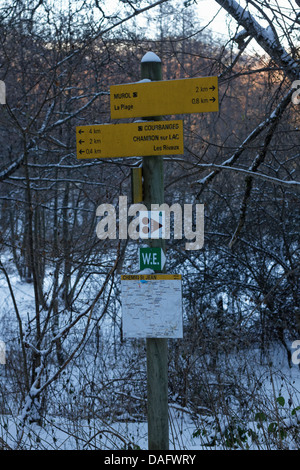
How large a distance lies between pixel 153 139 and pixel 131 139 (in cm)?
13

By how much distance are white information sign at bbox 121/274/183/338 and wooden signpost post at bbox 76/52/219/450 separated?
7 cm

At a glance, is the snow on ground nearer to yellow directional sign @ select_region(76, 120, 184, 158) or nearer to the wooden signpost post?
the wooden signpost post

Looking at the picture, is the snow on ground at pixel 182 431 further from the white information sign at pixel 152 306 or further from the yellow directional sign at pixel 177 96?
the yellow directional sign at pixel 177 96

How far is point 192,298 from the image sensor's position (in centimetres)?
791

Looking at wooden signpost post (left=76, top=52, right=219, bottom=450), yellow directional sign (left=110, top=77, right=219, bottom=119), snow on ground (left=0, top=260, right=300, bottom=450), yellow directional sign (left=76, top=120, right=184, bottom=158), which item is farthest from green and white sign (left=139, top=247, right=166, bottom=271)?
snow on ground (left=0, top=260, right=300, bottom=450)

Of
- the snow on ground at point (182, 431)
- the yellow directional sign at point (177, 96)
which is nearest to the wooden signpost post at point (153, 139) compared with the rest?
the yellow directional sign at point (177, 96)

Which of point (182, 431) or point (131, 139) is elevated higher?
point (131, 139)

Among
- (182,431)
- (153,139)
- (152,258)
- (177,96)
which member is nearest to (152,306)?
(152,258)

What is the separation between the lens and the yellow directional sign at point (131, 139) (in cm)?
299

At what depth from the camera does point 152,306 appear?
9.77 feet

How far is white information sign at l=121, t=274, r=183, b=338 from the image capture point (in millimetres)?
2955

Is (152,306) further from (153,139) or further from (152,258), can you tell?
(153,139)
